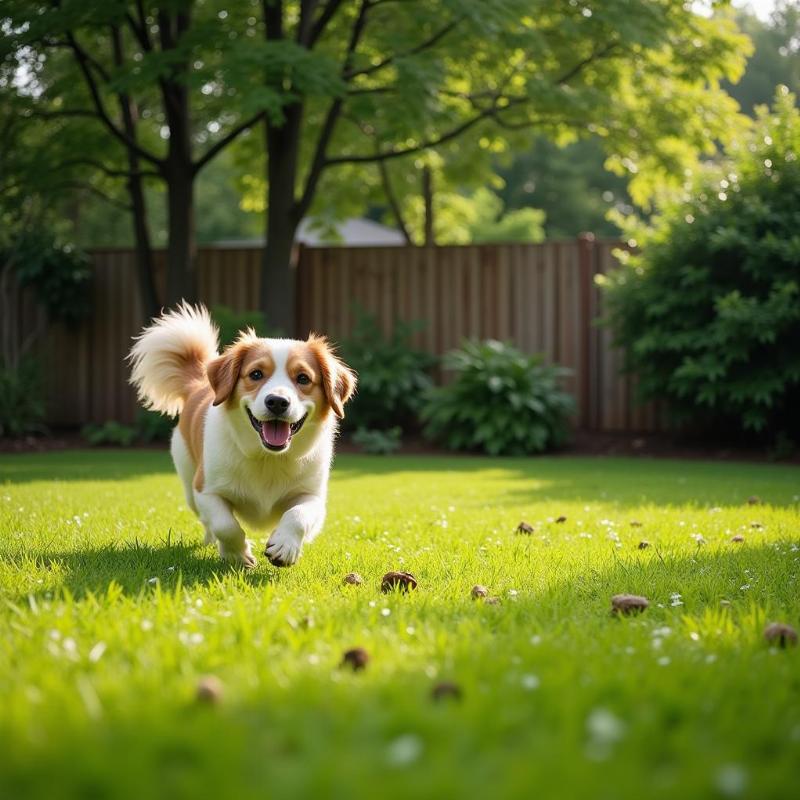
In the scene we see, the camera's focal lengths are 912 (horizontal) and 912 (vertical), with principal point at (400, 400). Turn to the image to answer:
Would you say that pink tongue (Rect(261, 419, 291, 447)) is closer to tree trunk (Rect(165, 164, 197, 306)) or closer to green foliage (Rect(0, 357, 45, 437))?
tree trunk (Rect(165, 164, 197, 306))

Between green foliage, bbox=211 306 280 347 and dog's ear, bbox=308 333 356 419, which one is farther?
green foliage, bbox=211 306 280 347

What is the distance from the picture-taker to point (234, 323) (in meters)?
13.3

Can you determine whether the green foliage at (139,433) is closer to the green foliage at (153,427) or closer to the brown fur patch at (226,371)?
the green foliage at (153,427)

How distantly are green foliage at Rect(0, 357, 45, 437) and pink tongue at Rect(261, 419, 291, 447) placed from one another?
1087 centimetres

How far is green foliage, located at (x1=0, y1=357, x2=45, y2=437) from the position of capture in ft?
45.8

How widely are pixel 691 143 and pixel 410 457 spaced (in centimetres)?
750

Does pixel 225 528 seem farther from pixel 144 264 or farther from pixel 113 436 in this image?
pixel 144 264

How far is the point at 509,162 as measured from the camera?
17719 millimetres

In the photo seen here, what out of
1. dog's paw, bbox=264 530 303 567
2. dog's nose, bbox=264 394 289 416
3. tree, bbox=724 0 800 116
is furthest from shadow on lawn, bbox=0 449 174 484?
tree, bbox=724 0 800 116

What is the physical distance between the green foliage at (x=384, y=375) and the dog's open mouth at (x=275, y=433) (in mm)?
9420

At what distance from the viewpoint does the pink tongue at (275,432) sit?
14.4ft

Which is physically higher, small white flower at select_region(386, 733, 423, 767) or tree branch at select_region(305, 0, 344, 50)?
tree branch at select_region(305, 0, 344, 50)

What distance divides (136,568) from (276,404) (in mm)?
974

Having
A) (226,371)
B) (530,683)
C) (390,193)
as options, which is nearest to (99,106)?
(390,193)
